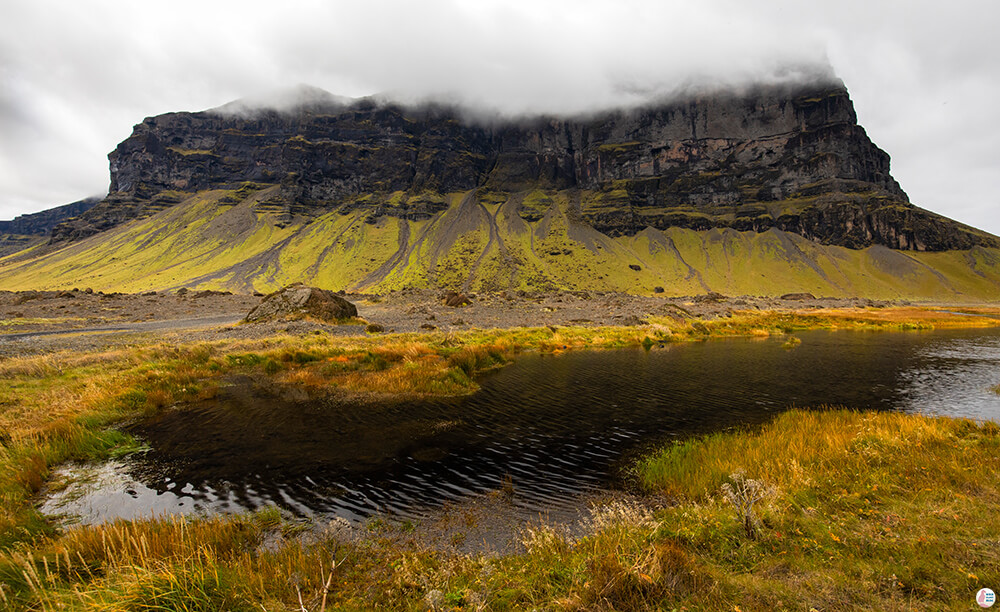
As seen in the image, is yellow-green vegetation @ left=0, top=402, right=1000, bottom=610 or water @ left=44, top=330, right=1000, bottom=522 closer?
yellow-green vegetation @ left=0, top=402, right=1000, bottom=610

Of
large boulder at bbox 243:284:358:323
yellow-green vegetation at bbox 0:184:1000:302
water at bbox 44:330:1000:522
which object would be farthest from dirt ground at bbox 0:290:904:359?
yellow-green vegetation at bbox 0:184:1000:302

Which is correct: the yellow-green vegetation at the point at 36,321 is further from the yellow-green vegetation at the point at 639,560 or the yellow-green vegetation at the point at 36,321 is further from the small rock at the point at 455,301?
the yellow-green vegetation at the point at 639,560

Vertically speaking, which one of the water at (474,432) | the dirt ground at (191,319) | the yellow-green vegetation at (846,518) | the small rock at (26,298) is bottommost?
the water at (474,432)

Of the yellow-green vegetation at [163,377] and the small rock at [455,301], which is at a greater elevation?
the small rock at [455,301]

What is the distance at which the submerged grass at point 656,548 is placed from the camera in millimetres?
4973

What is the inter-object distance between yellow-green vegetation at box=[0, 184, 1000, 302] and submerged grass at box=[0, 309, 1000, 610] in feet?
395

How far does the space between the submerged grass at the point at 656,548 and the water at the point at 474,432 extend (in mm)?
1539

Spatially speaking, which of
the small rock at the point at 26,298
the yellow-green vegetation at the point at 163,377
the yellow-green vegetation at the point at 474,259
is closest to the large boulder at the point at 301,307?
the yellow-green vegetation at the point at 163,377

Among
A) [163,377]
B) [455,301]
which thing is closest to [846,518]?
[163,377]

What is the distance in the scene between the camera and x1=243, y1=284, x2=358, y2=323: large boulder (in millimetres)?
45406

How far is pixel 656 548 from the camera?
19.4ft

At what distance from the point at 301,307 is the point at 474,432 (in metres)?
38.1

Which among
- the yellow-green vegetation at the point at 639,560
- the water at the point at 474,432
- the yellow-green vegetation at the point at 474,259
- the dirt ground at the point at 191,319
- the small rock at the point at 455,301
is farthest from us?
the yellow-green vegetation at the point at 474,259

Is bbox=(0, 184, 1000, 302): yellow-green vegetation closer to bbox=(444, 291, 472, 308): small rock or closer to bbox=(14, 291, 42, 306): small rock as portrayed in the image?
bbox=(14, 291, 42, 306): small rock
